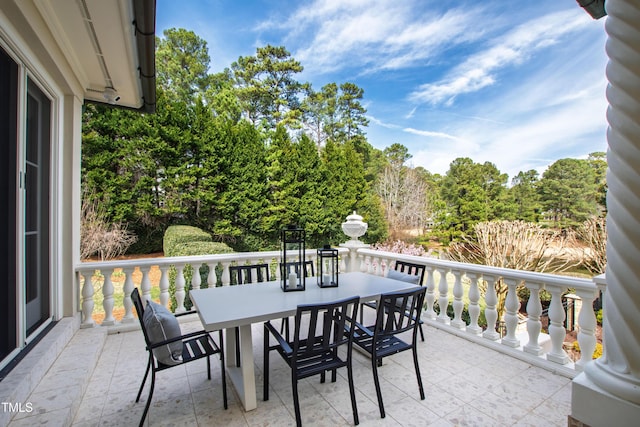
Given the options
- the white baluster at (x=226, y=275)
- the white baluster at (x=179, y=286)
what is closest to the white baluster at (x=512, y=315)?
the white baluster at (x=226, y=275)

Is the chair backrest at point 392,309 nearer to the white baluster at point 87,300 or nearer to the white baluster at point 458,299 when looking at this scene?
the white baluster at point 458,299

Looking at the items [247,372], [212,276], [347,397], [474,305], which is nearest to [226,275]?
[212,276]

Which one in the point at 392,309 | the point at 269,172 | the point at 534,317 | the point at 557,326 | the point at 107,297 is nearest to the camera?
the point at 392,309

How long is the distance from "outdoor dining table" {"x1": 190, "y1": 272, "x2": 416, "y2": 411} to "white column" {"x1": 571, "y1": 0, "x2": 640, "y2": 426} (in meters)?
1.40

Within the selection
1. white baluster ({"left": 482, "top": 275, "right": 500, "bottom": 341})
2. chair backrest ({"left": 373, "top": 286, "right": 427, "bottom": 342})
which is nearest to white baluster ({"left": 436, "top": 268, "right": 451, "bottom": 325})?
white baluster ({"left": 482, "top": 275, "right": 500, "bottom": 341})

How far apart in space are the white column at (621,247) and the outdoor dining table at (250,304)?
4.60 ft

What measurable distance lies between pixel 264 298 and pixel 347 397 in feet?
3.05

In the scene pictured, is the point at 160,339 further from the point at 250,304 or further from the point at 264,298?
the point at 264,298

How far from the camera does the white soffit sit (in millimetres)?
1915

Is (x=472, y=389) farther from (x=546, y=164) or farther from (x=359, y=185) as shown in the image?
(x=546, y=164)

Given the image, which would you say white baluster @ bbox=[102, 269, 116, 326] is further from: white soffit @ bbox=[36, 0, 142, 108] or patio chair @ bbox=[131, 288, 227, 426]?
white soffit @ bbox=[36, 0, 142, 108]

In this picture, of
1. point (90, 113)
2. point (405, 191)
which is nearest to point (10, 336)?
point (90, 113)

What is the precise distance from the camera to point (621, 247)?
1046 mm

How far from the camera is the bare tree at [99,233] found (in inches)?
283
